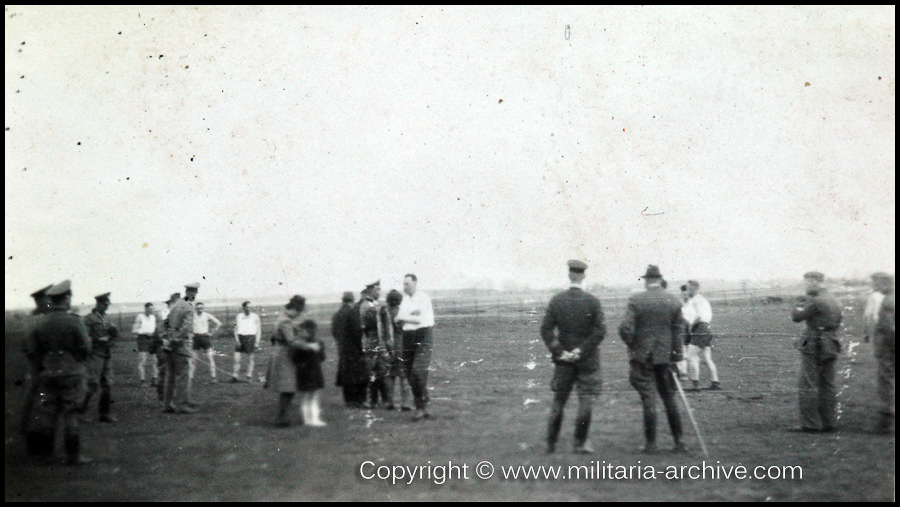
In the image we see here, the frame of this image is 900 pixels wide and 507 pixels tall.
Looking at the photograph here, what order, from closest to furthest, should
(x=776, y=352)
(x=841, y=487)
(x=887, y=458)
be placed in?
(x=841, y=487)
(x=887, y=458)
(x=776, y=352)

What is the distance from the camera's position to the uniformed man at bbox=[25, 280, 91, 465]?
4.91 metres

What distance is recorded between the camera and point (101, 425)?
5035mm

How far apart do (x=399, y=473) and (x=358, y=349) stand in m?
1.16

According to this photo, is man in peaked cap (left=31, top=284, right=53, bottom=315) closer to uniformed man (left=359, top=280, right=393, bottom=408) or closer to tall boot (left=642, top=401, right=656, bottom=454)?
uniformed man (left=359, top=280, right=393, bottom=408)

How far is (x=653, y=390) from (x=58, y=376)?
5319 millimetres

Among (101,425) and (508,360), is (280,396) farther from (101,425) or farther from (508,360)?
(508,360)

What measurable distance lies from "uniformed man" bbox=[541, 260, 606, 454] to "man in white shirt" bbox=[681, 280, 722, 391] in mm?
1174

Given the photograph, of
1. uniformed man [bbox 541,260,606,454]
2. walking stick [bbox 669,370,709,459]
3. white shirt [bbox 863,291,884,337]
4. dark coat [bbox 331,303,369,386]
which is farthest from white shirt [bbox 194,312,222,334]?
white shirt [bbox 863,291,884,337]

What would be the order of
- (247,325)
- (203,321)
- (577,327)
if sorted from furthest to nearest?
(203,321) → (247,325) → (577,327)

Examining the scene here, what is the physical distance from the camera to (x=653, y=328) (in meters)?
4.85

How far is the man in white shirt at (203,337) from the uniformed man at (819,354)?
554 centimetres

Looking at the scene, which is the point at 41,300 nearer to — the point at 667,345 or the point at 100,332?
the point at 100,332

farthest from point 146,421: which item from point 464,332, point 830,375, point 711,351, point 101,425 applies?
point 830,375

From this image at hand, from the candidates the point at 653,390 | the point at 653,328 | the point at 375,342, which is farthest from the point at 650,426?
the point at 375,342
